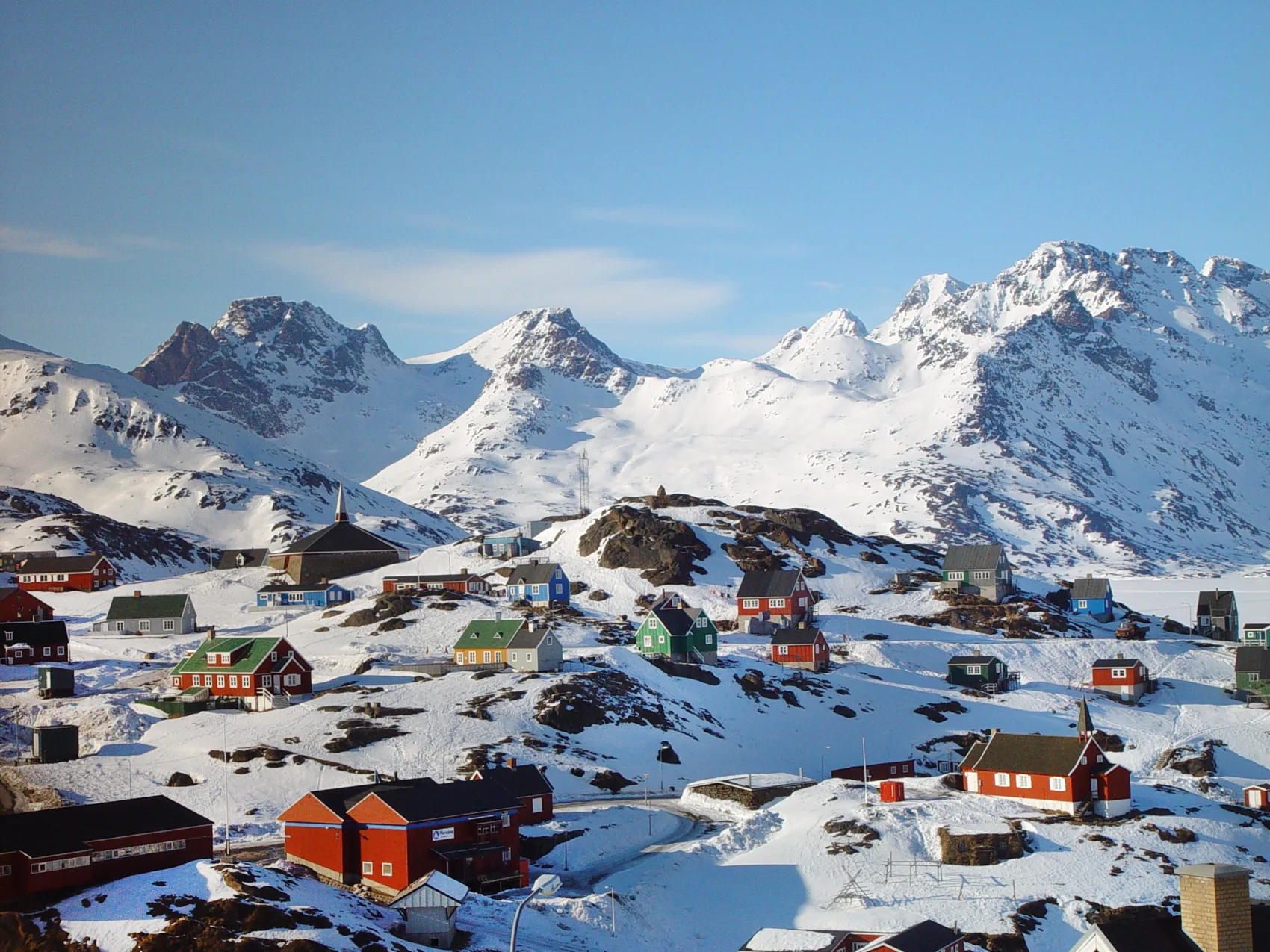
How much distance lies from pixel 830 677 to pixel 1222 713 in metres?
28.2

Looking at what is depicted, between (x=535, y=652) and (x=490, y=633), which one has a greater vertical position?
(x=490, y=633)

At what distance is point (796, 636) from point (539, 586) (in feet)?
94.9

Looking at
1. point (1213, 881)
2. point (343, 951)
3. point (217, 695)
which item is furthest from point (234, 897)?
point (217, 695)

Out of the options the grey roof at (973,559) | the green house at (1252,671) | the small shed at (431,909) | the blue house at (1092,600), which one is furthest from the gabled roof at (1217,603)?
the small shed at (431,909)

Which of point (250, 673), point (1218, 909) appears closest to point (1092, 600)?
point (250, 673)

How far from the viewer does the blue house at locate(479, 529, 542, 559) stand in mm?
150500

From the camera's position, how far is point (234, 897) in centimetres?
4672

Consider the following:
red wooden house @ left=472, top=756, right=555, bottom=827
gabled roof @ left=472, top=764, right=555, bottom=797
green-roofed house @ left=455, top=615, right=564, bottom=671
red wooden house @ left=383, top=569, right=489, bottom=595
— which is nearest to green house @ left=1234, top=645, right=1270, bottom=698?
green-roofed house @ left=455, top=615, right=564, bottom=671

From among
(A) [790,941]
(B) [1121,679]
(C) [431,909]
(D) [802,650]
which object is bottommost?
(A) [790,941]

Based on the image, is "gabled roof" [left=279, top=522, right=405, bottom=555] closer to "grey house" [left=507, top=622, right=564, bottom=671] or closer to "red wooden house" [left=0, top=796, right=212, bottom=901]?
"grey house" [left=507, top=622, right=564, bottom=671]

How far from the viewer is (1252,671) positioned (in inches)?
4213

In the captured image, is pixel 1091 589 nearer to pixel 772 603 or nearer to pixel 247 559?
pixel 772 603

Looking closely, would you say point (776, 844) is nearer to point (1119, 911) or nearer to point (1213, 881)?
point (1119, 911)

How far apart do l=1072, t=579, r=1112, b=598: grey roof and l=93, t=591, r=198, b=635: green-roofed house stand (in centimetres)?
8391
